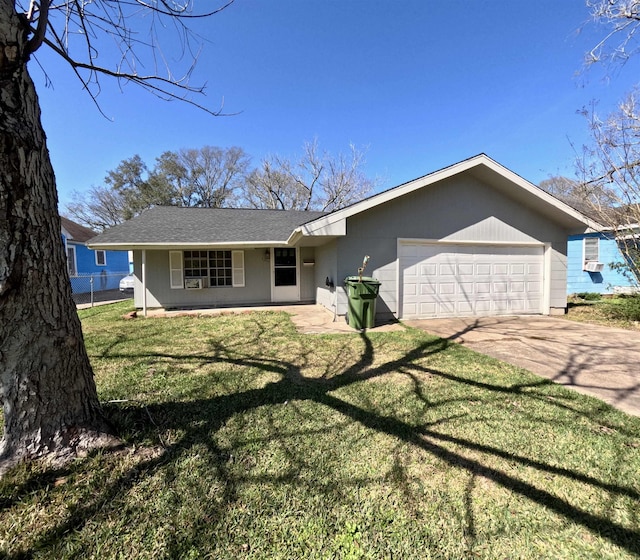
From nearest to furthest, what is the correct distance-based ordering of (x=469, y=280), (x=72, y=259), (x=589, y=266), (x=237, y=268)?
1. (x=469, y=280)
2. (x=237, y=268)
3. (x=589, y=266)
4. (x=72, y=259)

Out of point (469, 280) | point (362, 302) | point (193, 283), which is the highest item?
point (469, 280)

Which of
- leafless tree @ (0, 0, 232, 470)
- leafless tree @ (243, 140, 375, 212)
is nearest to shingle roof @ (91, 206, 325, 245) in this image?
leafless tree @ (0, 0, 232, 470)

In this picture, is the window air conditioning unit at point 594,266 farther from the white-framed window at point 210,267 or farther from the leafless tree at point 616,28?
the white-framed window at point 210,267

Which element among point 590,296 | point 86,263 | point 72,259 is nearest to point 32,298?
point 590,296

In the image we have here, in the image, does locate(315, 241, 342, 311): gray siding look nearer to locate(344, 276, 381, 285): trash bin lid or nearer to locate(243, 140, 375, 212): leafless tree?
locate(344, 276, 381, 285): trash bin lid

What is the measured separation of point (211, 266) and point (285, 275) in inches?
103

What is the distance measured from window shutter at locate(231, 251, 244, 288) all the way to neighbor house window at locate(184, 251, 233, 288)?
0.38 feet

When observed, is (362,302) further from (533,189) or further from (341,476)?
(533,189)

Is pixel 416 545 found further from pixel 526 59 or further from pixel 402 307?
pixel 526 59

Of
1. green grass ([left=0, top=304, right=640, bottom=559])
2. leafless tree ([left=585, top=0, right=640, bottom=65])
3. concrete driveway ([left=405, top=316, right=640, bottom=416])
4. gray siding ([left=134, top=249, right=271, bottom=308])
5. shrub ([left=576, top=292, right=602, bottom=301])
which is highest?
leafless tree ([left=585, top=0, right=640, bottom=65])

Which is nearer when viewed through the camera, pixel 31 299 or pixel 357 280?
pixel 31 299

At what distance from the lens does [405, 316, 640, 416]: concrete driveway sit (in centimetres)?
370

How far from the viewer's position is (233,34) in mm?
4008

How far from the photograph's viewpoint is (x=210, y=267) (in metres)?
10.3
